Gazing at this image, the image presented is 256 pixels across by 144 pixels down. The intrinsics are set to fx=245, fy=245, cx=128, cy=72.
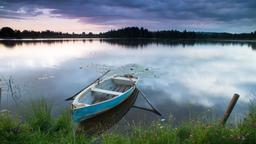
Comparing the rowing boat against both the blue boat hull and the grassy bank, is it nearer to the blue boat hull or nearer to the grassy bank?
the blue boat hull

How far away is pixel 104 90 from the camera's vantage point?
11.0 metres

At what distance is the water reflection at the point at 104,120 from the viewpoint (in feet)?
27.3

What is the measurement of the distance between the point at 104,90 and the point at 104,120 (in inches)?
75.3

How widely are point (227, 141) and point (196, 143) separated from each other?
0.54 m

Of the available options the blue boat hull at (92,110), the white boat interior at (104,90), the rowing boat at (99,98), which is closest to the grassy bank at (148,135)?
the blue boat hull at (92,110)

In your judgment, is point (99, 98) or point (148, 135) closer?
point (148, 135)

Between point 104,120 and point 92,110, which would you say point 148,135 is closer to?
point 92,110

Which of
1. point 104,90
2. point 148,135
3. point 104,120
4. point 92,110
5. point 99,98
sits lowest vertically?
point 104,120

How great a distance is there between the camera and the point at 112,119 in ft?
32.0

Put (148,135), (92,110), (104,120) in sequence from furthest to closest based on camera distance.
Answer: (104,120) < (92,110) < (148,135)

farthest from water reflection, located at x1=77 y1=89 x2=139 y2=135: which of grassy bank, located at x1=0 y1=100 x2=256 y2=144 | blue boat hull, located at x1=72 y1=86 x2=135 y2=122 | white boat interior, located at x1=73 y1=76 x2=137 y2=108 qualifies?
grassy bank, located at x1=0 y1=100 x2=256 y2=144

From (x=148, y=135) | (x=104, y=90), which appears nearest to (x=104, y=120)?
(x=104, y=90)

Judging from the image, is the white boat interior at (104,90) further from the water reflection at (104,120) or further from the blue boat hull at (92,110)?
the water reflection at (104,120)

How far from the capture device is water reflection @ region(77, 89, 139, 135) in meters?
8.33
